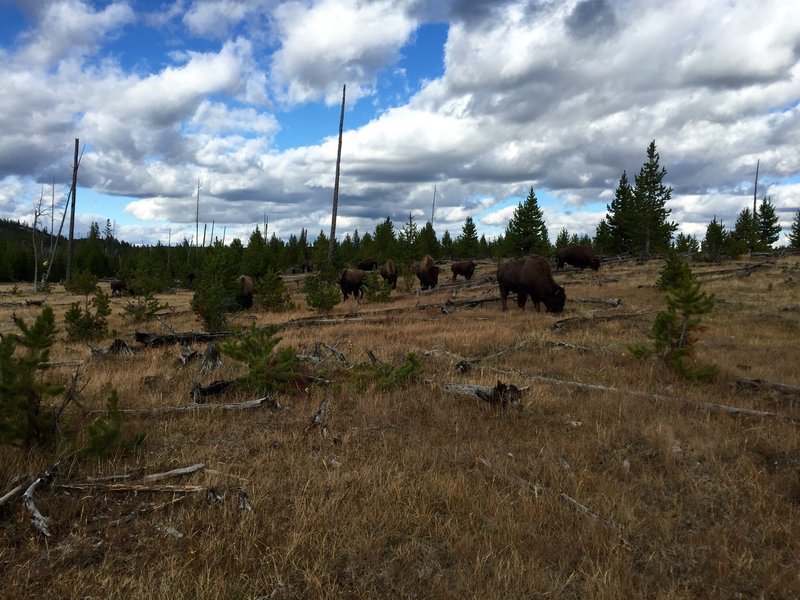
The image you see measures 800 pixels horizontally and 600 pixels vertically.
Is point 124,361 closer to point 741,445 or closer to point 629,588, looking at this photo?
point 629,588

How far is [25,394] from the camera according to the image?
4566mm

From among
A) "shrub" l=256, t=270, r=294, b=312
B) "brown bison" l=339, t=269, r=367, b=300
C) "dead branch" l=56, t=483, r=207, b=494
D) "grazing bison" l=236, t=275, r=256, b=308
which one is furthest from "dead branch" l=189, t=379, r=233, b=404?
"brown bison" l=339, t=269, r=367, b=300

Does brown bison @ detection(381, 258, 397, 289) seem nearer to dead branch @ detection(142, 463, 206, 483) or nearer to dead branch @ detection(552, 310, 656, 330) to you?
dead branch @ detection(552, 310, 656, 330)

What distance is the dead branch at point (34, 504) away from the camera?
3379mm

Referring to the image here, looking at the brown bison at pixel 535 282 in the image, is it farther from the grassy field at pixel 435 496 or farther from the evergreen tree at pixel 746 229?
the evergreen tree at pixel 746 229

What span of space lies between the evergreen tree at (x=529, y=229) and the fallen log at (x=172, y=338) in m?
33.6

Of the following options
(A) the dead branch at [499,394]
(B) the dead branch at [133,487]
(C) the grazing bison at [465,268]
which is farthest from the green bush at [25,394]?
(C) the grazing bison at [465,268]

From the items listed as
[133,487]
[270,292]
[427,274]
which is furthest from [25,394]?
[427,274]

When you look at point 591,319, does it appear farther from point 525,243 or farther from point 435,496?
point 525,243

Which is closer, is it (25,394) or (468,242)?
(25,394)

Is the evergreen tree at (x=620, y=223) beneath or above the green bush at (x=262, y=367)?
above

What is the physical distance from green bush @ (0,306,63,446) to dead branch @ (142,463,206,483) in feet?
4.19

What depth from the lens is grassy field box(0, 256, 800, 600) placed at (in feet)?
9.80

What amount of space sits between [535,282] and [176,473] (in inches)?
551
